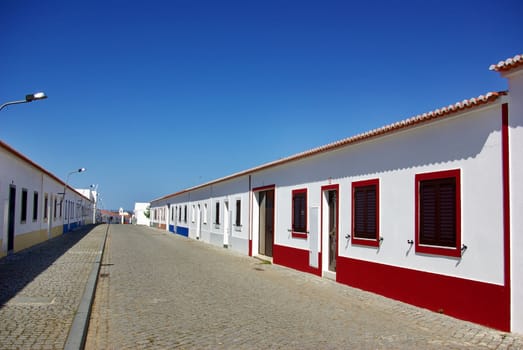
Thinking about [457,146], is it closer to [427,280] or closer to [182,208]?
[427,280]

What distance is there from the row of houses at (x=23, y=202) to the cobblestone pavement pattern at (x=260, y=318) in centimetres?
552

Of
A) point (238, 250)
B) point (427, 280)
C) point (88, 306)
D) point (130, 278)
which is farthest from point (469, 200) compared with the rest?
point (238, 250)

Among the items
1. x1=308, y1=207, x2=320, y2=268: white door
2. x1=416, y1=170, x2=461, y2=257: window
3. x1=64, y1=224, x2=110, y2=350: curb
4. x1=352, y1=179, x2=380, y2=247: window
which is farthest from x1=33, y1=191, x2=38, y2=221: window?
x1=416, y1=170, x2=461, y2=257: window

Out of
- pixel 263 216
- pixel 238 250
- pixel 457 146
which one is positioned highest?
pixel 457 146

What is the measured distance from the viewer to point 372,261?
10.7m

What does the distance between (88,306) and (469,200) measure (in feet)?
22.6

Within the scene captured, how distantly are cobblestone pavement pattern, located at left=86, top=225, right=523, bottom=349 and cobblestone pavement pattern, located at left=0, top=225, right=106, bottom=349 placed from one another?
0.50m

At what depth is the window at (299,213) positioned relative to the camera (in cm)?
1456

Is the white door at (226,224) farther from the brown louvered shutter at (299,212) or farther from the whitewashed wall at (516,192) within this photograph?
the whitewashed wall at (516,192)

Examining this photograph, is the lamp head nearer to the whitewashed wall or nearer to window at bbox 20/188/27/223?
window at bbox 20/188/27/223

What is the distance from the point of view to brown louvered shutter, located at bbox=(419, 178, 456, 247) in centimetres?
848

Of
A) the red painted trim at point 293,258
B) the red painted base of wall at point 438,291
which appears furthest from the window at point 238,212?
the red painted base of wall at point 438,291

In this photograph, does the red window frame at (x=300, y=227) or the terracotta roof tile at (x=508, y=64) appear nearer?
the terracotta roof tile at (x=508, y=64)

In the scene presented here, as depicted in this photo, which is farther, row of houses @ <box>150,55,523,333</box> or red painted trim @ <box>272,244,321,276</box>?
red painted trim @ <box>272,244,321,276</box>
